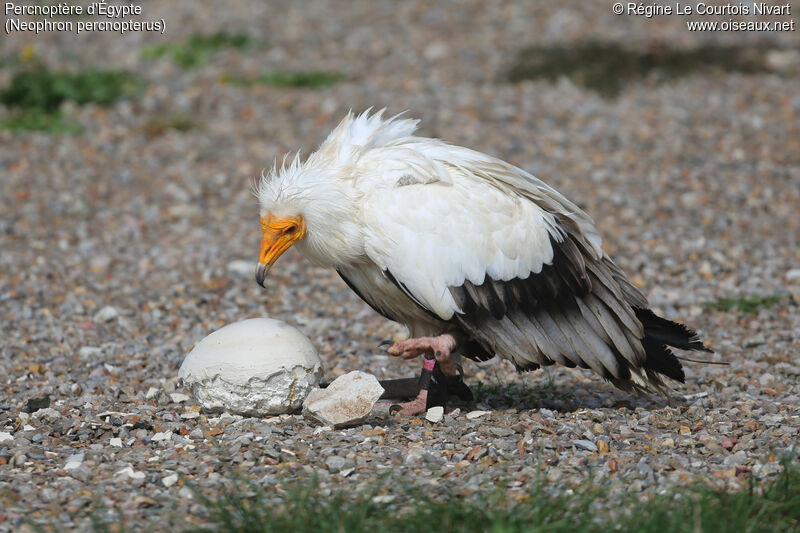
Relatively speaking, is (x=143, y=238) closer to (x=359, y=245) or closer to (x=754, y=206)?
(x=359, y=245)

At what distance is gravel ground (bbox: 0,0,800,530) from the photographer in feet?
14.3

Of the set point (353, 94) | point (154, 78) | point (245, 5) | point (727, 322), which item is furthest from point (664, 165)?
point (245, 5)

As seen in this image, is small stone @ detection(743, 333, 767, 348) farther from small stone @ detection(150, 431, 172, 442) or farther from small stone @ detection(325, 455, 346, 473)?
small stone @ detection(150, 431, 172, 442)

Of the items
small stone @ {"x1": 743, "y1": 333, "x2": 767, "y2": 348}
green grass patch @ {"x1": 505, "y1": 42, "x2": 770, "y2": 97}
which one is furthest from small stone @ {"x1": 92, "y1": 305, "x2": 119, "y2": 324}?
green grass patch @ {"x1": 505, "y1": 42, "x2": 770, "y2": 97}

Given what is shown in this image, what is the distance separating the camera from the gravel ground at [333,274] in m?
4.35

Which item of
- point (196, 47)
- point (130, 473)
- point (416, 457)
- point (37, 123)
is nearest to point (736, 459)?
point (416, 457)

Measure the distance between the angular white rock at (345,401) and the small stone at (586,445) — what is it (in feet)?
3.12

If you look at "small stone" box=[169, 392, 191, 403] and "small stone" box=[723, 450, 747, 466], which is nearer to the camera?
"small stone" box=[723, 450, 747, 466]

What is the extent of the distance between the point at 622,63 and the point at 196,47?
5191mm

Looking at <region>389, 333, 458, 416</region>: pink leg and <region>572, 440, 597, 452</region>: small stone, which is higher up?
<region>389, 333, 458, 416</region>: pink leg

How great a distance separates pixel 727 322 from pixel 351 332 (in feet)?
8.34

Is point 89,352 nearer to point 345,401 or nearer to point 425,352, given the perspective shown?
point 345,401

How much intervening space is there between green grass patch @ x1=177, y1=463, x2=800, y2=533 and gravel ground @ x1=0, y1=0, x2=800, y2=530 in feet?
0.61

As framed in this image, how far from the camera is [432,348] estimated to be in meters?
4.94
